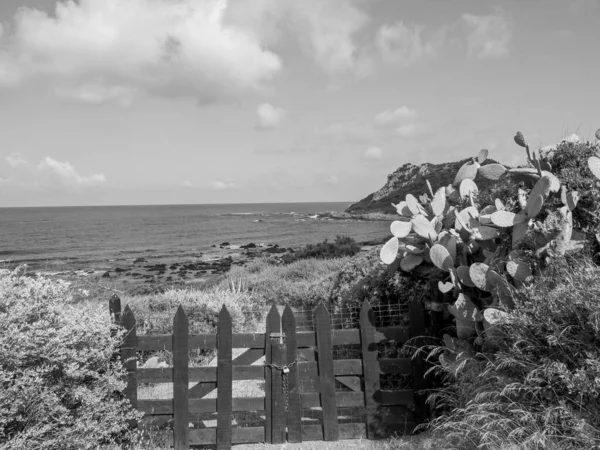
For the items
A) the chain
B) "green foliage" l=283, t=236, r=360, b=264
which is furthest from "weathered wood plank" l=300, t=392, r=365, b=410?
"green foliage" l=283, t=236, r=360, b=264

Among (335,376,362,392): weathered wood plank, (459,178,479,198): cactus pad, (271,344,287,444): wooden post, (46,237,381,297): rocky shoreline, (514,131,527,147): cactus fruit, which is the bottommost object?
(46,237,381,297): rocky shoreline

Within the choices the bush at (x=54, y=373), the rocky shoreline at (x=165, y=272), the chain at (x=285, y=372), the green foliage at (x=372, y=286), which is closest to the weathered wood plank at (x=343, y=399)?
the chain at (x=285, y=372)

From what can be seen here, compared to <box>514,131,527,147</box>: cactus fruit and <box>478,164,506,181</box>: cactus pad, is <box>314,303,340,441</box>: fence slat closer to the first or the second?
<box>478,164,506,181</box>: cactus pad

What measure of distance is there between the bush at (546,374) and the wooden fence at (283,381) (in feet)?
3.25

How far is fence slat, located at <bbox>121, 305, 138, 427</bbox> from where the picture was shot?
4879 mm

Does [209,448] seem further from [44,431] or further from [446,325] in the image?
[446,325]

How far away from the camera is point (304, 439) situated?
4.95 m

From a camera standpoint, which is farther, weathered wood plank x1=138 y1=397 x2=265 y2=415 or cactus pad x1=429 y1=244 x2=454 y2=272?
weathered wood plank x1=138 y1=397 x2=265 y2=415

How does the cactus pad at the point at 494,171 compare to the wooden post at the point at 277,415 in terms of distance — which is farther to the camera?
the cactus pad at the point at 494,171

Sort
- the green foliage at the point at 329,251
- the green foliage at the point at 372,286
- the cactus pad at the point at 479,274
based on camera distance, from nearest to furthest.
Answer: the cactus pad at the point at 479,274, the green foliage at the point at 372,286, the green foliage at the point at 329,251

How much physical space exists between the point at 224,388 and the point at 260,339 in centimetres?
63

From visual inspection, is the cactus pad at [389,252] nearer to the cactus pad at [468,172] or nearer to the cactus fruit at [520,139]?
the cactus pad at [468,172]

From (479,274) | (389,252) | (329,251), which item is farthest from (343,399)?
(329,251)

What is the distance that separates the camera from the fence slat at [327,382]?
16.1ft
